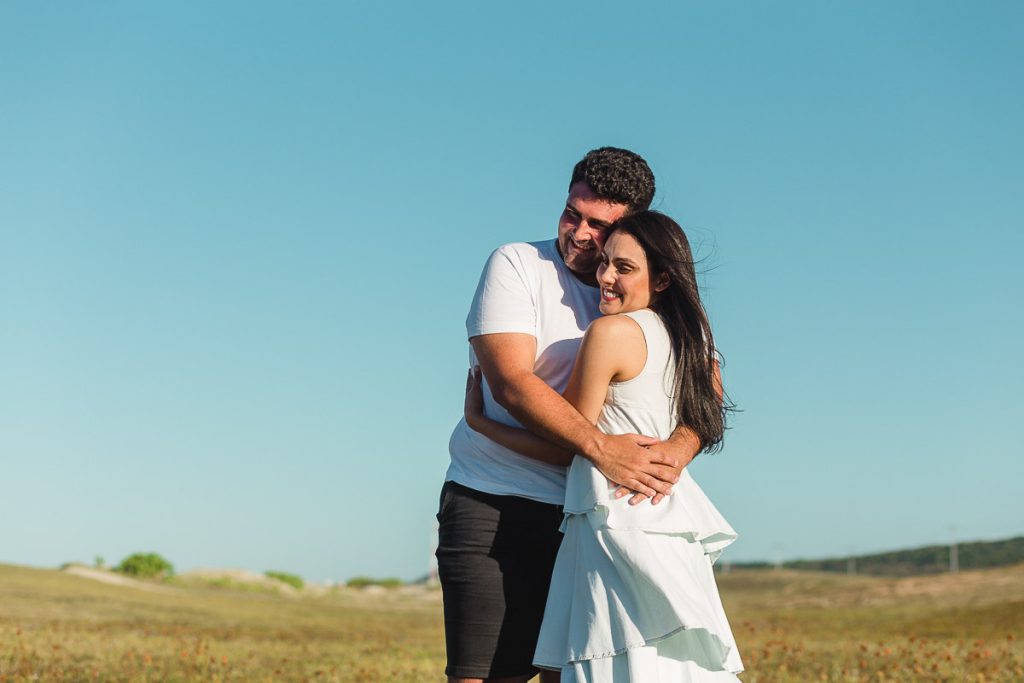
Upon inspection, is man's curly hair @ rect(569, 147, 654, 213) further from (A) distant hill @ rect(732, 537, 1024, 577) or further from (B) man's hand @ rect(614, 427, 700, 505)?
(A) distant hill @ rect(732, 537, 1024, 577)

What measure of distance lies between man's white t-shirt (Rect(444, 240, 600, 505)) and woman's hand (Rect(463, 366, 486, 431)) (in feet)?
0.12

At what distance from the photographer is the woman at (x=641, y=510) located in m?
4.24

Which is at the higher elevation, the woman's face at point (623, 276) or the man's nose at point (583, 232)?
the man's nose at point (583, 232)

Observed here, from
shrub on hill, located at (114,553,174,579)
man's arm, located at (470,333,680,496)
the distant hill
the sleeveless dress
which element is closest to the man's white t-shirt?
man's arm, located at (470,333,680,496)

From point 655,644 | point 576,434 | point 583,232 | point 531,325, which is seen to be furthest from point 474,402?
point 655,644

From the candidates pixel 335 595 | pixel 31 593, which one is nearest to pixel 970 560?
pixel 335 595

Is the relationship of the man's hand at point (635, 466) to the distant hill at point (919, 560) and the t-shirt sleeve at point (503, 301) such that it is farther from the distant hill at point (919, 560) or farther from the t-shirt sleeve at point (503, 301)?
the distant hill at point (919, 560)

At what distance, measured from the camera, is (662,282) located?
15.3 feet

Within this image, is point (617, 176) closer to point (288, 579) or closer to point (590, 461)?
point (590, 461)

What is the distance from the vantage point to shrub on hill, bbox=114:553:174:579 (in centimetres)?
4638

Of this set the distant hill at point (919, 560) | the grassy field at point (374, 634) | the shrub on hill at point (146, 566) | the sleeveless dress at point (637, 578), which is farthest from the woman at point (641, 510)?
the distant hill at point (919, 560)

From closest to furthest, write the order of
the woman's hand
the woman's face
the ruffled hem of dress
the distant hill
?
the ruffled hem of dress
the woman's face
the woman's hand
the distant hill

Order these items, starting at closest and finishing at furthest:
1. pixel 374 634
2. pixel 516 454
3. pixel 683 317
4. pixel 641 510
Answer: pixel 641 510, pixel 683 317, pixel 516 454, pixel 374 634

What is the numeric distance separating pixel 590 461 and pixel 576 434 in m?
0.13
